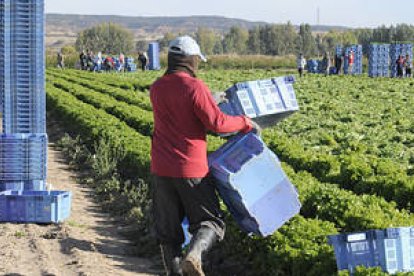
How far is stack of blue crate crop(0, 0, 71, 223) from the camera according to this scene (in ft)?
31.2

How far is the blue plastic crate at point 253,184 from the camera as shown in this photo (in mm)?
6082

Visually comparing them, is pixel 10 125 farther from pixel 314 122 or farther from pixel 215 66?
pixel 215 66

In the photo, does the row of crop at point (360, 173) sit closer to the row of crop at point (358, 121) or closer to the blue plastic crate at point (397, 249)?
the row of crop at point (358, 121)

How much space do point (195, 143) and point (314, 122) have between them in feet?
45.8

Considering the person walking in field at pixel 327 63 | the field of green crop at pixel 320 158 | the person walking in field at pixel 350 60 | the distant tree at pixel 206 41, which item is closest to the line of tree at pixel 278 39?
the distant tree at pixel 206 41

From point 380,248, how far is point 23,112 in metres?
5.66

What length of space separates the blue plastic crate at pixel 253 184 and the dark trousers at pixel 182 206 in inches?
6.3

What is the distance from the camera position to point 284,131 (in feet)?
60.7

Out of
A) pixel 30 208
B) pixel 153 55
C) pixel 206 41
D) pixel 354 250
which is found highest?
pixel 206 41

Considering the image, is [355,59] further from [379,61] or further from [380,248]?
[380,248]

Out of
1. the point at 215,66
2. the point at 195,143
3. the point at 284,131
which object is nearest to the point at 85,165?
the point at 284,131

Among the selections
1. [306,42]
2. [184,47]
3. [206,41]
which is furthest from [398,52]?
[206,41]

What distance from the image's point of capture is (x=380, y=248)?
17.6ft

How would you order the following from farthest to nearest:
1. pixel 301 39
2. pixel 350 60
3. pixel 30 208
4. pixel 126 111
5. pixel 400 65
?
pixel 301 39 → pixel 350 60 → pixel 400 65 → pixel 126 111 → pixel 30 208
